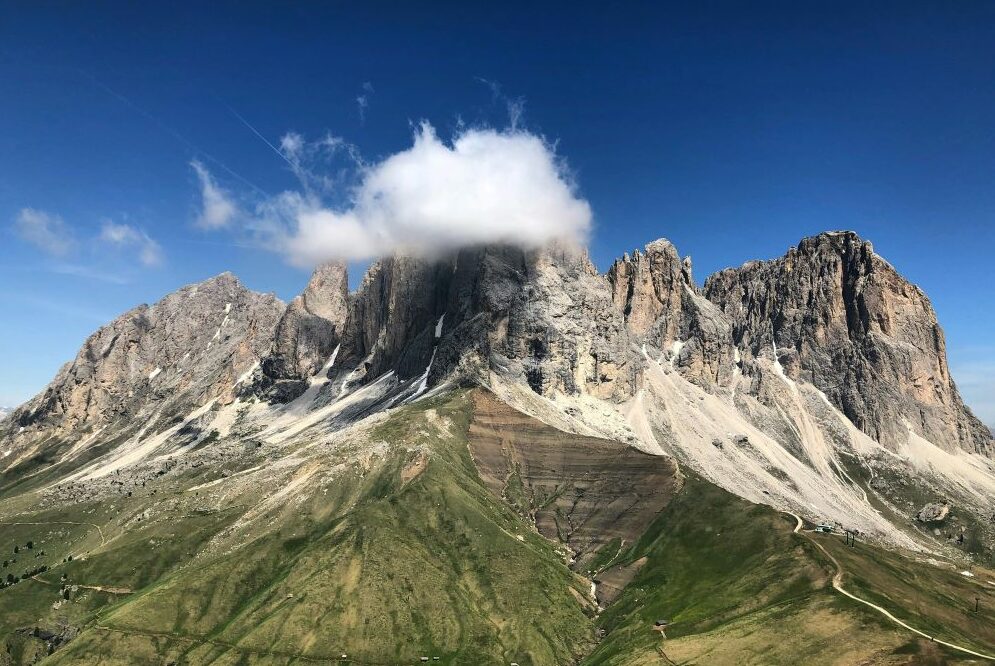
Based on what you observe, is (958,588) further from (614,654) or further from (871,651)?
(614,654)

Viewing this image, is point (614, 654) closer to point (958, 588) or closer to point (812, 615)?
point (812, 615)

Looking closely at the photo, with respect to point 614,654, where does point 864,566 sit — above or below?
above

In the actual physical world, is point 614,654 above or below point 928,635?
below

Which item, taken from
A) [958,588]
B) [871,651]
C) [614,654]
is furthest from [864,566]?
[614,654]

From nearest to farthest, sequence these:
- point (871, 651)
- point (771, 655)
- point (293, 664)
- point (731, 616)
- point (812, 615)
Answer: point (871, 651) < point (771, 655) < point (812, 615) < point (731, 616) < point (293, 664)

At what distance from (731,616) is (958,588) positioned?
228 ft

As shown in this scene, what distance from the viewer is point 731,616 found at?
187m

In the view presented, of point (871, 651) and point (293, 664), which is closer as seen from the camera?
point (871, 651)

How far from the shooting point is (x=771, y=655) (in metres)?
157

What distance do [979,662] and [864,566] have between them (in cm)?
6669

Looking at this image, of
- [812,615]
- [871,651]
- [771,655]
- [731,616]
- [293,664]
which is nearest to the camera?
[871,651]

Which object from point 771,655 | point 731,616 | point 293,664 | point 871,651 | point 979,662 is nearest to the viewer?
point 979,662

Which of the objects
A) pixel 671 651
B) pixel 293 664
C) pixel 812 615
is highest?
pixel 812 615

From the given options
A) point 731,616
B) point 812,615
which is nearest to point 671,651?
point 731,616
